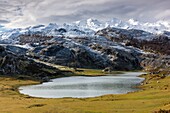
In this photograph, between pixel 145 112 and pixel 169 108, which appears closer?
pixel 169 108

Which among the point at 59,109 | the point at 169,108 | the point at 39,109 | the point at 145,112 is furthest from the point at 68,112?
the point at 169,108

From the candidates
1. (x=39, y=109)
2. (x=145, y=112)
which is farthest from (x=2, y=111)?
(x=145, y=112)

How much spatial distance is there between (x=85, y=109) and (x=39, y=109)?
8.09 meters

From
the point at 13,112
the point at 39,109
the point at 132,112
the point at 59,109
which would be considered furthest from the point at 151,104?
the point at 13,112

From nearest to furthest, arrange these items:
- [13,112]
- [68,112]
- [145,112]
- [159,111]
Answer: [159,111]
[145,112]
[68,112]
[13,112]

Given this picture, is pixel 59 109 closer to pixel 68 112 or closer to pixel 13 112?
pixel 68 112

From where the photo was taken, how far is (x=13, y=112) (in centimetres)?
5297

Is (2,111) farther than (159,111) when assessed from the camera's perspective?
Yes

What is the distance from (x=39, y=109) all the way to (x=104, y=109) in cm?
1123

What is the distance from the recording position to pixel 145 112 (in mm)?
46125

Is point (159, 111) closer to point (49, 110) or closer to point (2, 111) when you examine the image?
point (49, 110)

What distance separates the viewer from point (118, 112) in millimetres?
47812

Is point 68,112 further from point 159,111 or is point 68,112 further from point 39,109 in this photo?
point 159,111

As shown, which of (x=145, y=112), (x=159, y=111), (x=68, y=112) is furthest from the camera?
(x=68, y=112)
